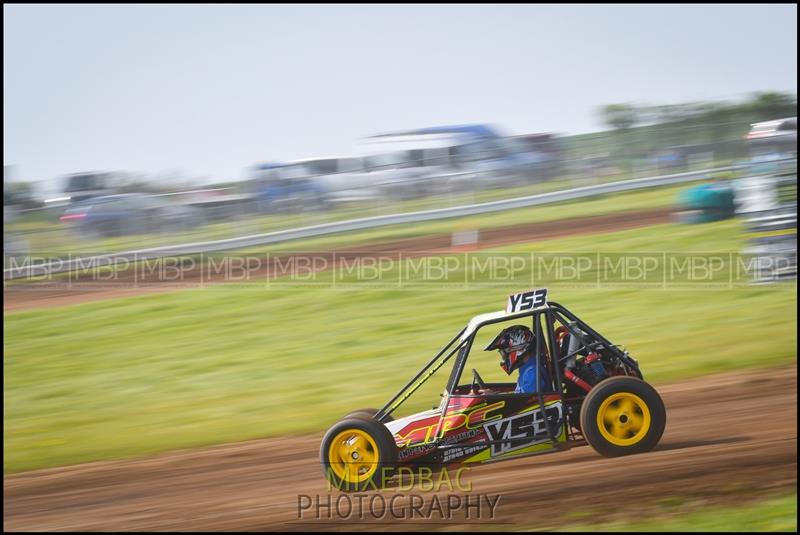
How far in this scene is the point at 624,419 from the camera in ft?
17.8

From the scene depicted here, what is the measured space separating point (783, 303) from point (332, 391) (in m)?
6.42

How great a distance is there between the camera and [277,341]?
11398 mm

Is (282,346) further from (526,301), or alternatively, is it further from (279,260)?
(526,301)

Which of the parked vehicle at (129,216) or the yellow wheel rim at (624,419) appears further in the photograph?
the parked vehicle at (129,216)

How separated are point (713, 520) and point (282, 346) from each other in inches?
292

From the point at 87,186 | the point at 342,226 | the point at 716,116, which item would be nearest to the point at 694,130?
the point at 716,116

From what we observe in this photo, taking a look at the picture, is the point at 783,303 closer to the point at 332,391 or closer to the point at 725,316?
the point at 725,316

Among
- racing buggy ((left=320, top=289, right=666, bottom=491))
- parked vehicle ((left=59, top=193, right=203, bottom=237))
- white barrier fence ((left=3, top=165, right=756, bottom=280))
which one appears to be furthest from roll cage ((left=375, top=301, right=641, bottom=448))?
parked vehicle ((left=59, top=193, right=203, bottom=237))

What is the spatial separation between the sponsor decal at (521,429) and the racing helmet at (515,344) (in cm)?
36

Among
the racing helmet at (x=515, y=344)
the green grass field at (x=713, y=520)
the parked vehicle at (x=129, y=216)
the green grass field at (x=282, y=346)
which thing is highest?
the parked vehicle at (x=129, y=216)

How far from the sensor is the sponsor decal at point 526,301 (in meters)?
5.60

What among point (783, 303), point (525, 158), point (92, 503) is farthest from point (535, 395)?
point (525, 158)

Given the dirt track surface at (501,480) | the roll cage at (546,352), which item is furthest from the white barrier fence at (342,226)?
the roll cage at (546,352)

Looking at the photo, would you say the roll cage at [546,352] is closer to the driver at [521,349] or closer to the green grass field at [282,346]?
the driver at [521,349]
